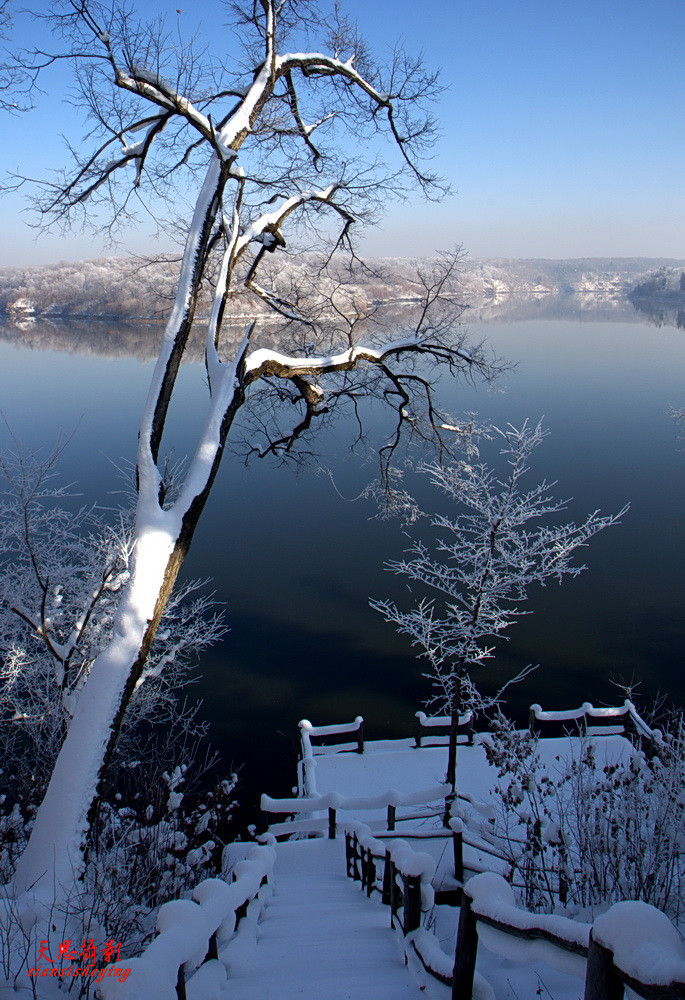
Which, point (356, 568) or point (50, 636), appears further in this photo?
point (356, 568)

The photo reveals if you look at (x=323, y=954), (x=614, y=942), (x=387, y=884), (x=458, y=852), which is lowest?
(x=458, y=852)

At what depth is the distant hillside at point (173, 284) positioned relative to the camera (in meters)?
7.41

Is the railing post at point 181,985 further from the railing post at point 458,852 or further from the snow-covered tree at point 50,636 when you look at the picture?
the snow-covered tree at point 50,636

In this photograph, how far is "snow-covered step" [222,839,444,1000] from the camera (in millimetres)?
2771

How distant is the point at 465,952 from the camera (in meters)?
2.22

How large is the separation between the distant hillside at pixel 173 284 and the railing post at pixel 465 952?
592cm

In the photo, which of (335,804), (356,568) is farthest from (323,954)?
(356,568)

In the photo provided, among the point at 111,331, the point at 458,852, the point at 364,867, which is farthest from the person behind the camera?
the point at 111,331

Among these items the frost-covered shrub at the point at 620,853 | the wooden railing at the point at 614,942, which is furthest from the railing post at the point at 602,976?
the frost-covered shrub at the point at 620,853

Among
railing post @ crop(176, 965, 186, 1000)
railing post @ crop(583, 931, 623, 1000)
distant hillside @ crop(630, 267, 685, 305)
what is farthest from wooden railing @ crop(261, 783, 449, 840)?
distant hillside @ crop(630, 267, 685, 305)

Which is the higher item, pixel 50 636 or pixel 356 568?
pixel 50 636

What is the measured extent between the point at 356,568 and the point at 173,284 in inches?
394

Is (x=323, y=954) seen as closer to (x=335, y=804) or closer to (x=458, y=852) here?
(x=458, y=852)

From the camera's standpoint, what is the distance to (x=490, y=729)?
11031mm
